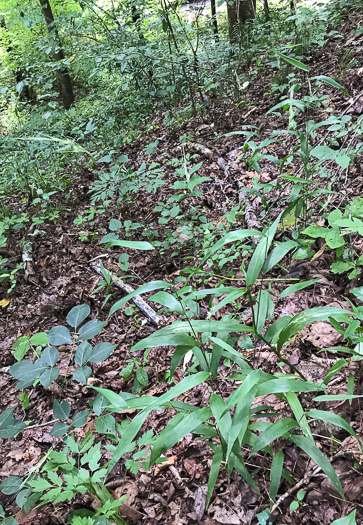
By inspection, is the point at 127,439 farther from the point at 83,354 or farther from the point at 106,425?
the point at 83,354

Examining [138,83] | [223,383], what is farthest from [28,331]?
[138,83]

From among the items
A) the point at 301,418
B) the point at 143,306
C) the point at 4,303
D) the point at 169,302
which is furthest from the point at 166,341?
the point at 4,303

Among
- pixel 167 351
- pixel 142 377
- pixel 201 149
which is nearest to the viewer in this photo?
pixel 142 377

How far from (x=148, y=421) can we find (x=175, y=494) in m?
0.39

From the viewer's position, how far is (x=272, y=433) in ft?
3.73

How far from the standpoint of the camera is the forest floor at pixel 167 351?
133 cm

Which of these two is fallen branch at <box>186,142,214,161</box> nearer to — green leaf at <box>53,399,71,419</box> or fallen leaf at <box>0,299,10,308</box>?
fallen leaf at <box>0,299,10,308</box>

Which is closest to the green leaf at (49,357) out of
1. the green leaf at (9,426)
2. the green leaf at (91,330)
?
the green leaf at (91,330)

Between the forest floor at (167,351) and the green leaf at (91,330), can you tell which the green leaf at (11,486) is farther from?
the green leaf at (91,330)

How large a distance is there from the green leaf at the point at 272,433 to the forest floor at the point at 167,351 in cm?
34

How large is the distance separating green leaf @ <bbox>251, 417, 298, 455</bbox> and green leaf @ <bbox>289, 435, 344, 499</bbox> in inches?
1.9

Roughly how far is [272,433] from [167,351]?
3.63 feet

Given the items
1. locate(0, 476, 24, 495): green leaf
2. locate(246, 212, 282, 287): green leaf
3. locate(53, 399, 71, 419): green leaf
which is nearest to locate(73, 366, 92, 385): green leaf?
locate(53, 399, 71, 419): green leaf

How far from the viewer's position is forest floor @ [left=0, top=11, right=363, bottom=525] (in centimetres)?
133
